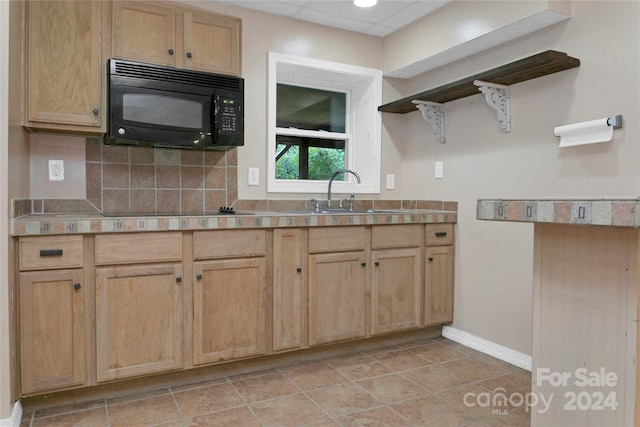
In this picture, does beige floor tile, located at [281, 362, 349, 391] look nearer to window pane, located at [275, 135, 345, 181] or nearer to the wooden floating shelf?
window pane, located at [275, 135, 345, 181]

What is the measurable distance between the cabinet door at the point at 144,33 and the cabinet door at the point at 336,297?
1.43 meters

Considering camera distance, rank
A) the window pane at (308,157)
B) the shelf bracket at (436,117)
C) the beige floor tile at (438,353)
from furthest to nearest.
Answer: the window pane at (308,157) < the shelf bracket at (436,117) < the beige floor tile at (438,353)

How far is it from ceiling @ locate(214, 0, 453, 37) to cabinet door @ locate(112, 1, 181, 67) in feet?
1.75

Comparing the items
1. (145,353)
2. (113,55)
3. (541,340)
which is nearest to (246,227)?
(145,353)

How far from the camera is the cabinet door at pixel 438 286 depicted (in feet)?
9.98

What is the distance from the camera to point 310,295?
103 inches

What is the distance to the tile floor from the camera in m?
2.00

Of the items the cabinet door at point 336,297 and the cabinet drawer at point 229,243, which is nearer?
the cabinet drawer at point 229,243

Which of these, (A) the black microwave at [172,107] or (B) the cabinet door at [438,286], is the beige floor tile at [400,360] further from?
(A) the black microwave at [172,107]

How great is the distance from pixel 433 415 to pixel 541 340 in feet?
2.65

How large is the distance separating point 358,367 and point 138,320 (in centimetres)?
128

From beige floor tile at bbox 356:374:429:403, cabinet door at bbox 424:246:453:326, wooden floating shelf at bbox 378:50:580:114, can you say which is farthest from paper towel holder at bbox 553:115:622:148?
beige floor tile at bbox 356:374:429:403

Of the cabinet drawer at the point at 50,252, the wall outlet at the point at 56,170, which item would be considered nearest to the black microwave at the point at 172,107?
the wall outlet at the point at 56,170

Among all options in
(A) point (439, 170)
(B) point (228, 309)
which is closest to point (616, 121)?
(A) point (439, 170)
